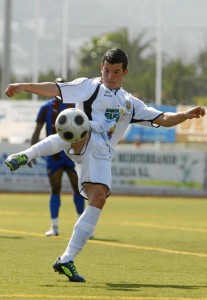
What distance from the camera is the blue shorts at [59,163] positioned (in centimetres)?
1655

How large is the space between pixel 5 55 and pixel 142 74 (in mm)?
22525

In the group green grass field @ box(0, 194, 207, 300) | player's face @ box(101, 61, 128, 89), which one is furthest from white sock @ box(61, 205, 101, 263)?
player's face @ box(101, 61, 128, 89)

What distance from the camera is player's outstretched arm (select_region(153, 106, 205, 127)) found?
10.1 meters

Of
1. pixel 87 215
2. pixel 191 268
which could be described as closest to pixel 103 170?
pixel 87 215

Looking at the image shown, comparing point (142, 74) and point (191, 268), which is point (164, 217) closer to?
point (191, 268)

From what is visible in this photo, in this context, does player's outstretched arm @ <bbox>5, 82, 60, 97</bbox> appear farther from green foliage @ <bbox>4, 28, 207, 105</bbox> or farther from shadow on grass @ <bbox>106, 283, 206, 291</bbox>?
green foliage @ <bbox>4, 28, 207, 105</bbox>

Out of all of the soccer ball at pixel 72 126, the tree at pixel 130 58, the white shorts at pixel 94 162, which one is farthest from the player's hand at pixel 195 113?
the tree at pixel 130 58

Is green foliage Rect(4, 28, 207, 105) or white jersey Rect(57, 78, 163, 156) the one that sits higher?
white jersey Rect(57, 78, 163, 156)

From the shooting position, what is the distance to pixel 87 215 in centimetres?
990

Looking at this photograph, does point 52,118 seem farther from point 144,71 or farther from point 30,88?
point 144,71

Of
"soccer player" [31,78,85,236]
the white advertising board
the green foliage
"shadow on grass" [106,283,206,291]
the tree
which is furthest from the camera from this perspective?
the tree

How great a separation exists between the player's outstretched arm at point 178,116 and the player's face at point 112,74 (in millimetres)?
579

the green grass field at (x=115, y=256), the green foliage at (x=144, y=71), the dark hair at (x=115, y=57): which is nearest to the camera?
the green grass field at (x=115, y=256)

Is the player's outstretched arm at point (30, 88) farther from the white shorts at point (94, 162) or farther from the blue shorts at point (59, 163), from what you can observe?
the blue shorts at point (59, 163)
